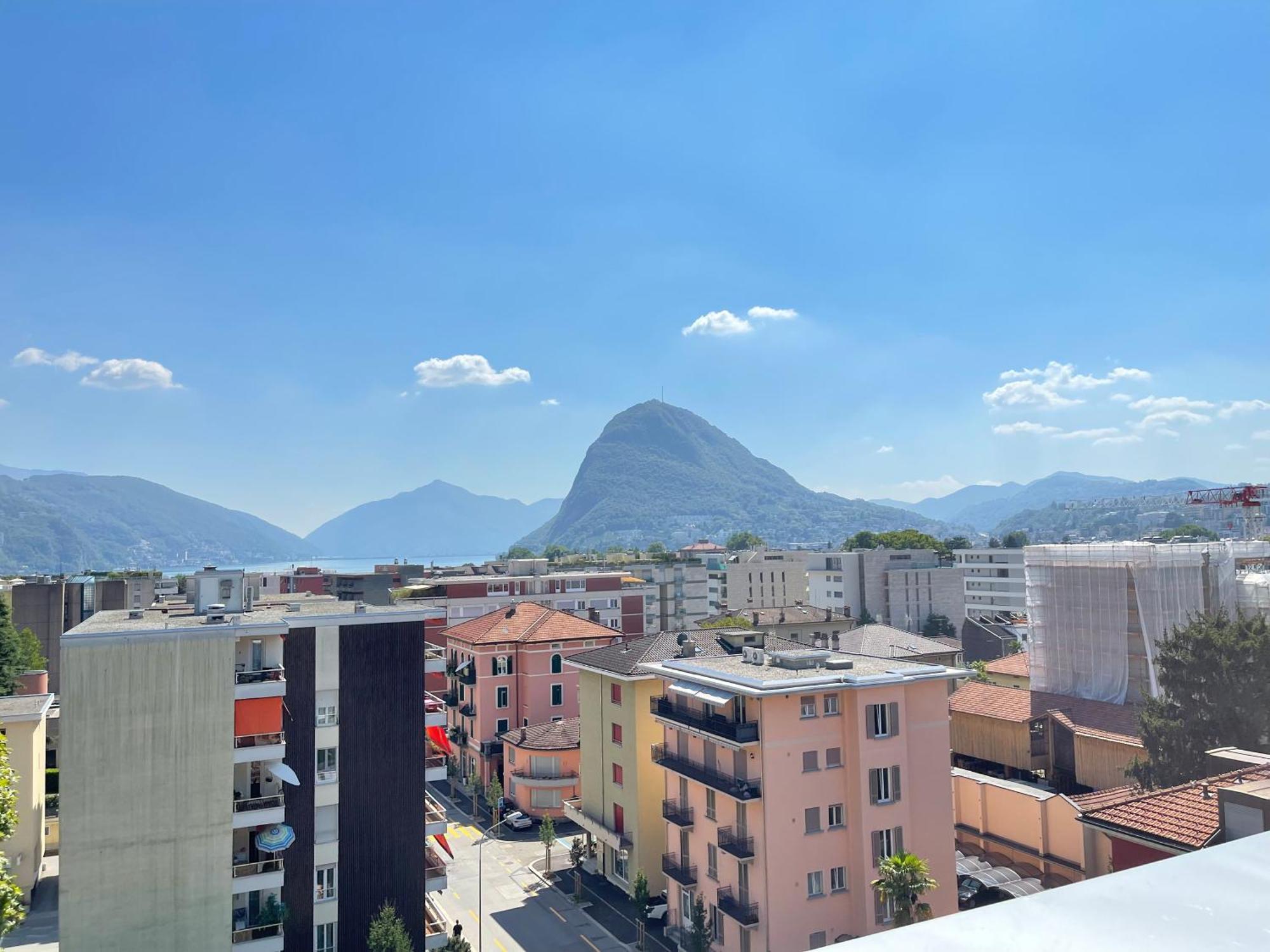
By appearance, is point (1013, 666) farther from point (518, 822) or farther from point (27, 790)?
point (27, 790)

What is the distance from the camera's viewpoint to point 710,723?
28547 millimetres

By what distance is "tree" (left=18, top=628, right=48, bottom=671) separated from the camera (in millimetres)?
56094

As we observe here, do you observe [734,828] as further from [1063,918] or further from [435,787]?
[435,787]

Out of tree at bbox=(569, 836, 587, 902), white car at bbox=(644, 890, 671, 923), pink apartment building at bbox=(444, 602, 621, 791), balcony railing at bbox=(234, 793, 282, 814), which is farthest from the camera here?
pink apartment building at bbox=(444, 602, 621, 791)

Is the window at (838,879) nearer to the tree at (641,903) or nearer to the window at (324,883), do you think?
the tree at (641,903)

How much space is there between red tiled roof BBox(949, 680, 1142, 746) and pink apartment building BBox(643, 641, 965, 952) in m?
14.9

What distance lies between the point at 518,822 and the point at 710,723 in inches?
806

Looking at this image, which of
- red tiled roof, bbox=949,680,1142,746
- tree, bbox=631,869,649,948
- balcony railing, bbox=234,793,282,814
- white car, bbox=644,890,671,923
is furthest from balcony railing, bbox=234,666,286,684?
red tiled roof, bbox=949,680,1142,746

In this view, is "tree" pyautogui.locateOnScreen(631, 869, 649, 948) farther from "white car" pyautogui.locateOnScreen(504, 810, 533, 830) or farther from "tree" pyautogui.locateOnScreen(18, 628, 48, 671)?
"tree" pyautogui.locateOnScreen(18, 628, 48, 671)

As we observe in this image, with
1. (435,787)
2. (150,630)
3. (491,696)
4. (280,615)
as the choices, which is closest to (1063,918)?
(150,630)

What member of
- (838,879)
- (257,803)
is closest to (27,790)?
(257,803)

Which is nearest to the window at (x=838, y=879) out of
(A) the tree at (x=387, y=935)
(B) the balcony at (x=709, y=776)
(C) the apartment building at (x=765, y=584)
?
(B) the balcony at (x=709, y=776)

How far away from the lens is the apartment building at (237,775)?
22094mm

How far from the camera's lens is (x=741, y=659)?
3381 cm
